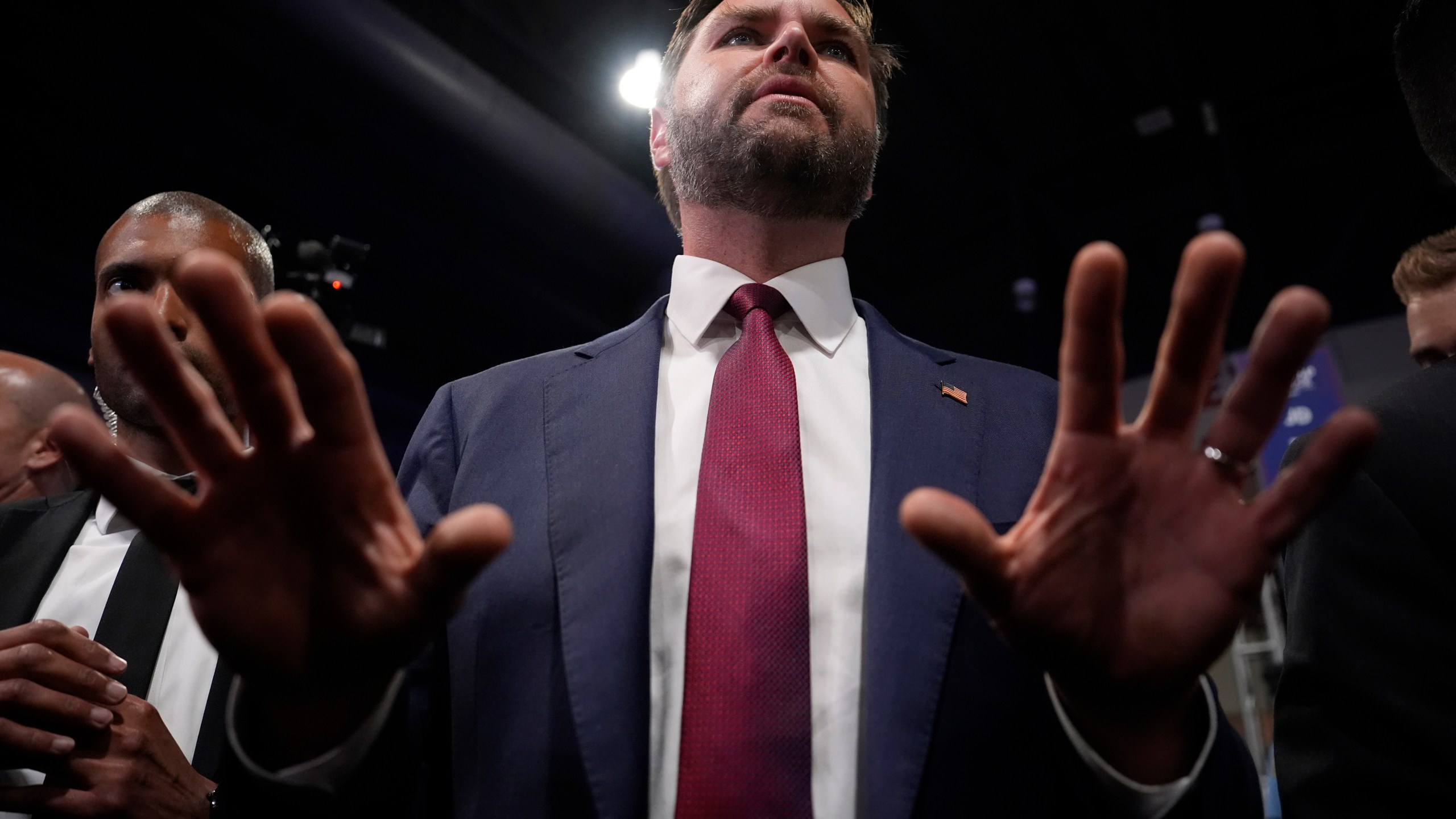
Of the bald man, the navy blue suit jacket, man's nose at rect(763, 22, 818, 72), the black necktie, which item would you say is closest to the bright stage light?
the bald man

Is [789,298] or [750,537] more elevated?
[789,298]

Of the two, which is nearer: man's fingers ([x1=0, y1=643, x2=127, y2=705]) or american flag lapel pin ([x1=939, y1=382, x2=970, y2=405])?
man's fingers ([x1=0, y1=643, x2=127, y2=705])

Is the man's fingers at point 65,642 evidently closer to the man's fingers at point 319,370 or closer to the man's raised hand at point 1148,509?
the man's fingers at point 319,370

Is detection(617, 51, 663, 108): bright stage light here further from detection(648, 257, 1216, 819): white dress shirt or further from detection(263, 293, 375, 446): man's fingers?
detection(263, 293, 375, 446): man's fingers

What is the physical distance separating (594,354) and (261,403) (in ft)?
2.21

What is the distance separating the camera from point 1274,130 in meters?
5.41

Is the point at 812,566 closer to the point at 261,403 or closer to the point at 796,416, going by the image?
the point at 796,416

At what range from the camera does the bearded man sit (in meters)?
0.75

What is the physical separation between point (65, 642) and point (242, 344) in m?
0.75

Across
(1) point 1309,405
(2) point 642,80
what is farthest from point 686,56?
(1) point 1309,405

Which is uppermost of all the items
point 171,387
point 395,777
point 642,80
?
point 642,80

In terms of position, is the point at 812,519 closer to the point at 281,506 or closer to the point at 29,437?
the point at 281,506

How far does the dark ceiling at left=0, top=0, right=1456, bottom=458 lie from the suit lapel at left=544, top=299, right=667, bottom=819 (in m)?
2.57

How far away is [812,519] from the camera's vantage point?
118 centimetres
